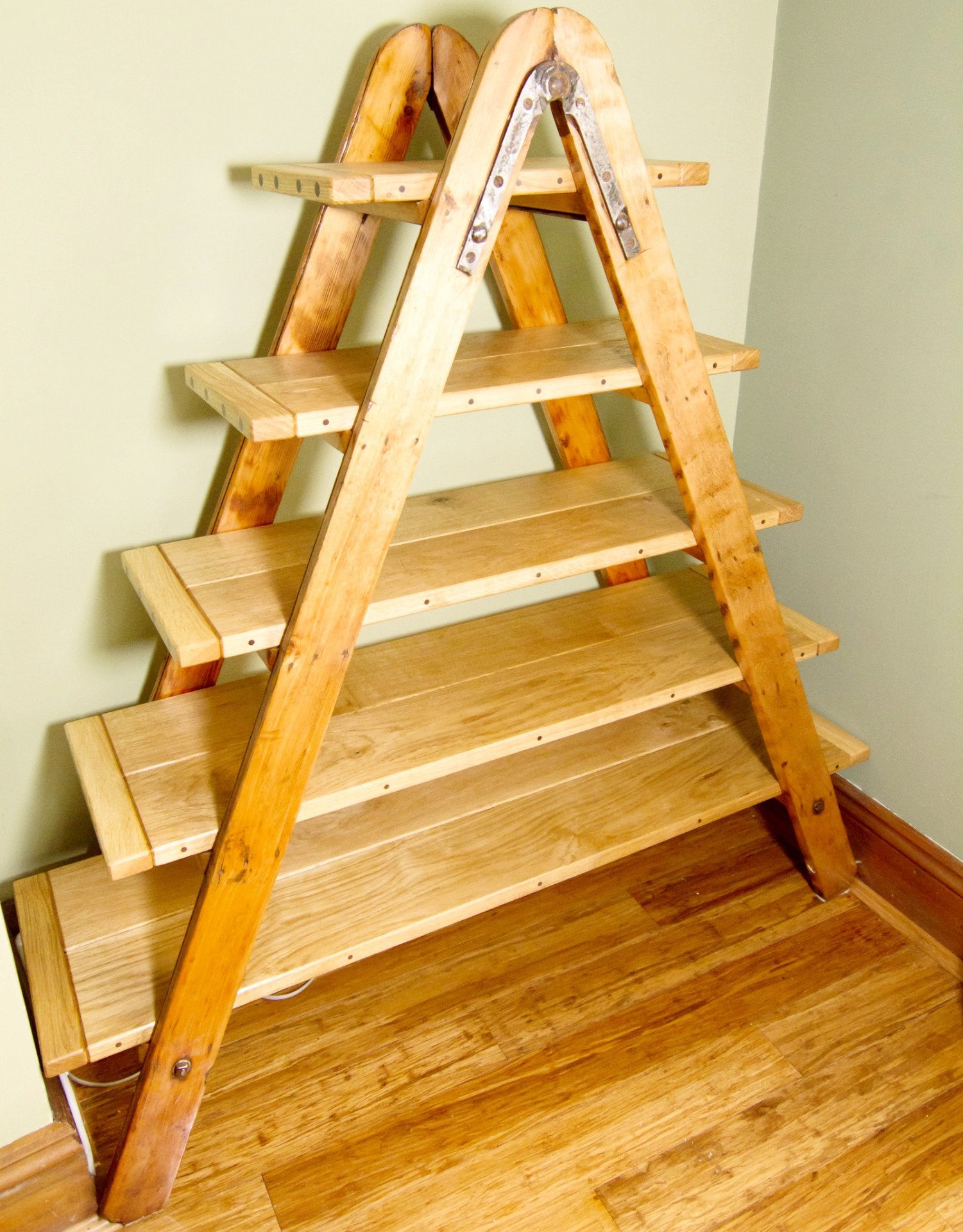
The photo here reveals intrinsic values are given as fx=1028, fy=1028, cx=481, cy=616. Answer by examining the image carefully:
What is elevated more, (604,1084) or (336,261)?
(336,261)

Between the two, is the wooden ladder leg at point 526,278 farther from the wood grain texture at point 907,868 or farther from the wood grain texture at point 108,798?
the wood grain texture at point 108,798

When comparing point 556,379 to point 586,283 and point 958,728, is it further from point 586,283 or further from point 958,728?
point 958,728

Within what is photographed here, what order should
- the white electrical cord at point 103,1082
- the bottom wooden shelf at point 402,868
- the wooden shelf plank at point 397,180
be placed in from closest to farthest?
the wooden shelf plank at point 397,180, the bottom wooden shelf at point 402,868, the white electrical cord at point 103,1082

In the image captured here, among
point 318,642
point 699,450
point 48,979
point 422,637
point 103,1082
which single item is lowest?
point 103,1082

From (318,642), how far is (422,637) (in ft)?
1.75

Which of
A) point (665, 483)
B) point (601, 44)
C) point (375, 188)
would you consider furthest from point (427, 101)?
point (665, 483)

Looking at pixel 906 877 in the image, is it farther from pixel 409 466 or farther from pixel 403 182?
pixel 403 182

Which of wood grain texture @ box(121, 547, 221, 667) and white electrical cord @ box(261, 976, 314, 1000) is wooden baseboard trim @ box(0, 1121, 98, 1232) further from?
wood grain texture @ box(121, 547, 221, 667)

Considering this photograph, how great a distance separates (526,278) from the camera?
1.64 metres

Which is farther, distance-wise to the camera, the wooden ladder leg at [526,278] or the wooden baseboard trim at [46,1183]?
the wooden ladder leg at [526,278]

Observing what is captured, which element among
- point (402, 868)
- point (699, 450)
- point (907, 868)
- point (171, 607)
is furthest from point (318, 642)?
point (907, 868)

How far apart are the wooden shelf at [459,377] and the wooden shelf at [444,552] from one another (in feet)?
0.69

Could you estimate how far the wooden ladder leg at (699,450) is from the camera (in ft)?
3.90

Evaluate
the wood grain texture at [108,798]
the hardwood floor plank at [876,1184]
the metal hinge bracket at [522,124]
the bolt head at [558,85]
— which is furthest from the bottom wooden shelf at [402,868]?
the bolt head at [558,85]
